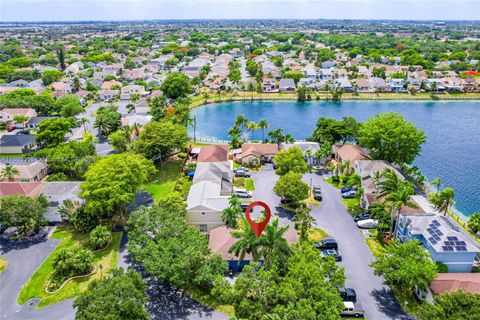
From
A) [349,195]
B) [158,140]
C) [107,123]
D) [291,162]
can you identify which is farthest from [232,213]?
[107,123]

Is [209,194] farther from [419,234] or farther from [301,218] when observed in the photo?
[419,234]

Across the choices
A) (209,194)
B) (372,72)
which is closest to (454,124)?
(372,72)

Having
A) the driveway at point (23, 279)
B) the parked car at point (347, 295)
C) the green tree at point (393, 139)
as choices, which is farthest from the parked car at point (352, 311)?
the green tree at point (393, 139)

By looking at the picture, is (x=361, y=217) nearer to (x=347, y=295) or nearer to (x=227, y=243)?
(x=347, y=295)

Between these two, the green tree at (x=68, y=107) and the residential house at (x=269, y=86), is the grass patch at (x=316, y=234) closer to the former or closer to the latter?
the green tree at (x=68, y=107)

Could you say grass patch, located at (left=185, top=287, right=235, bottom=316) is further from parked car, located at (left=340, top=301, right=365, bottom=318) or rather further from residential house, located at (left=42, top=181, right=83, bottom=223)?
residential house, located at (left=42, top=181, right=83, bottom=223)
